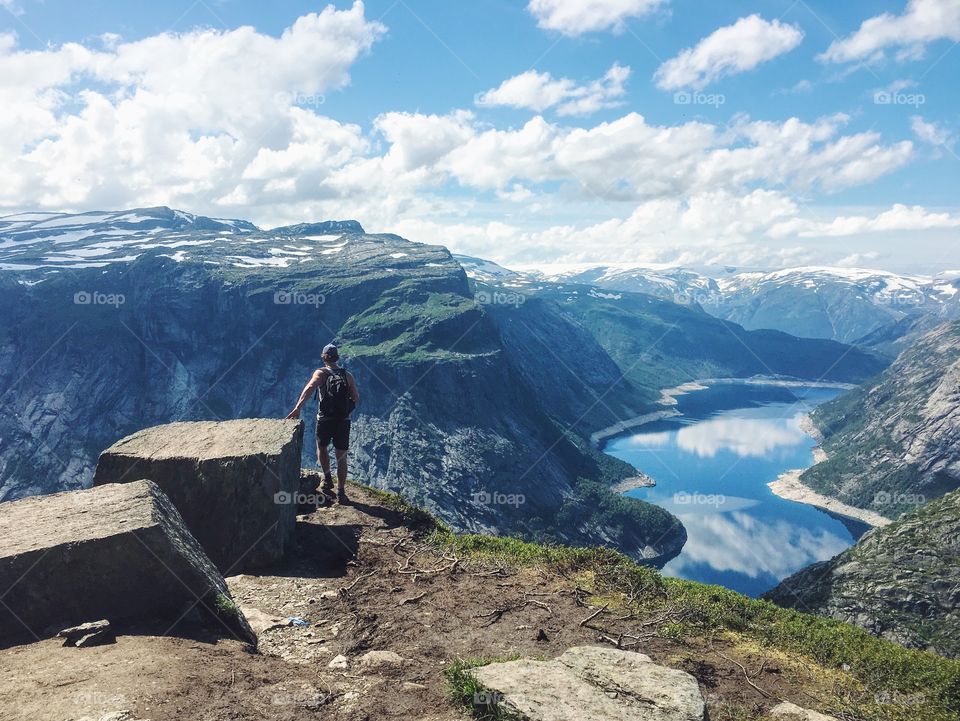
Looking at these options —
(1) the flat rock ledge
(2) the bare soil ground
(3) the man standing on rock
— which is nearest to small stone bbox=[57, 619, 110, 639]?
(2) the bare soil ground

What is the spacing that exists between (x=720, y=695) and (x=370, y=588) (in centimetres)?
721

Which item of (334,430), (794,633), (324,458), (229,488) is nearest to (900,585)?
(794,633)

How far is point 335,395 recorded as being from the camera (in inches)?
696

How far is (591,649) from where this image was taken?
9547 mm

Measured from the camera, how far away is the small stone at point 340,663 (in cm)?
963

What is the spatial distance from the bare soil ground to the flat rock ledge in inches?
28.4

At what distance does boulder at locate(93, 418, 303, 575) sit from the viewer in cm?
1389

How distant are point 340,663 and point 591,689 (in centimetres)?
424

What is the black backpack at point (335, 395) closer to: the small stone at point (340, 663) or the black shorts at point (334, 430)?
the black shorts at point (334, 430)

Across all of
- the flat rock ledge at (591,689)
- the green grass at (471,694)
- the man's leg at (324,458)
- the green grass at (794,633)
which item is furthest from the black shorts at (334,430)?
the flat rock ledge at (591,689)

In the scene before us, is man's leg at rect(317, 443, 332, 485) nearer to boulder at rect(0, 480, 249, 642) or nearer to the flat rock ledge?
boulder at rect(0, 480, 249, 642)

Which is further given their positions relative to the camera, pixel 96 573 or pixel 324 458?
pixel 324 458

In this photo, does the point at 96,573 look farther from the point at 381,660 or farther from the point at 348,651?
the point at 381,660

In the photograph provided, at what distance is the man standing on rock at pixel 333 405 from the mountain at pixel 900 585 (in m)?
28.6
